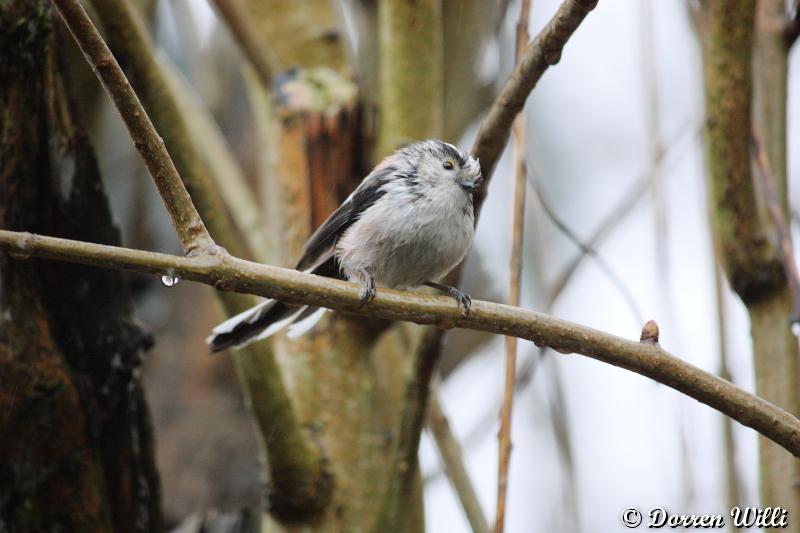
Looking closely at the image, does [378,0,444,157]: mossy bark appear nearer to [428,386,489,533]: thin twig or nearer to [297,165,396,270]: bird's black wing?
[297,165,396,270]: bird's black wing

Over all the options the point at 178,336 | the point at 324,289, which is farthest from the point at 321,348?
the point at 178,336

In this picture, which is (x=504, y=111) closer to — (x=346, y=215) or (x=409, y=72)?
(x=346, y=215)

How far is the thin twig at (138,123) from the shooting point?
2.14m

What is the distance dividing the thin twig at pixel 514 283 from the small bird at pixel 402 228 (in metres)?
0.25

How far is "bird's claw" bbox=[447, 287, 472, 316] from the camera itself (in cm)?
238

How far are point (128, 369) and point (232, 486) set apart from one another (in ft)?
6.68

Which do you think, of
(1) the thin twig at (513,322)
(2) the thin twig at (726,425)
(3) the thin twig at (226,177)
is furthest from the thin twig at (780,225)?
(3) the thin twig at (226,177)

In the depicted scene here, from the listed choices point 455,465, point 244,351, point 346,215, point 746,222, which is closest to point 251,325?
point 244,351

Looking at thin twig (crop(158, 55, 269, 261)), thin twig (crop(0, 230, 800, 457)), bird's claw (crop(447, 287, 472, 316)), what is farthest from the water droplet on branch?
thin twig (crop(158, 55, 269, 261))

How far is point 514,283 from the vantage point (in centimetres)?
293

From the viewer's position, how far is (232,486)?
17.2ft

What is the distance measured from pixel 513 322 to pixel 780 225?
1.14 meters

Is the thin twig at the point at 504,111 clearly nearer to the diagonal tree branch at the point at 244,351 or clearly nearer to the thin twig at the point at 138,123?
the diagonal tree branch at the point at 244,351

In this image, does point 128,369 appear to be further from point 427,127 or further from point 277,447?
point 427,127
